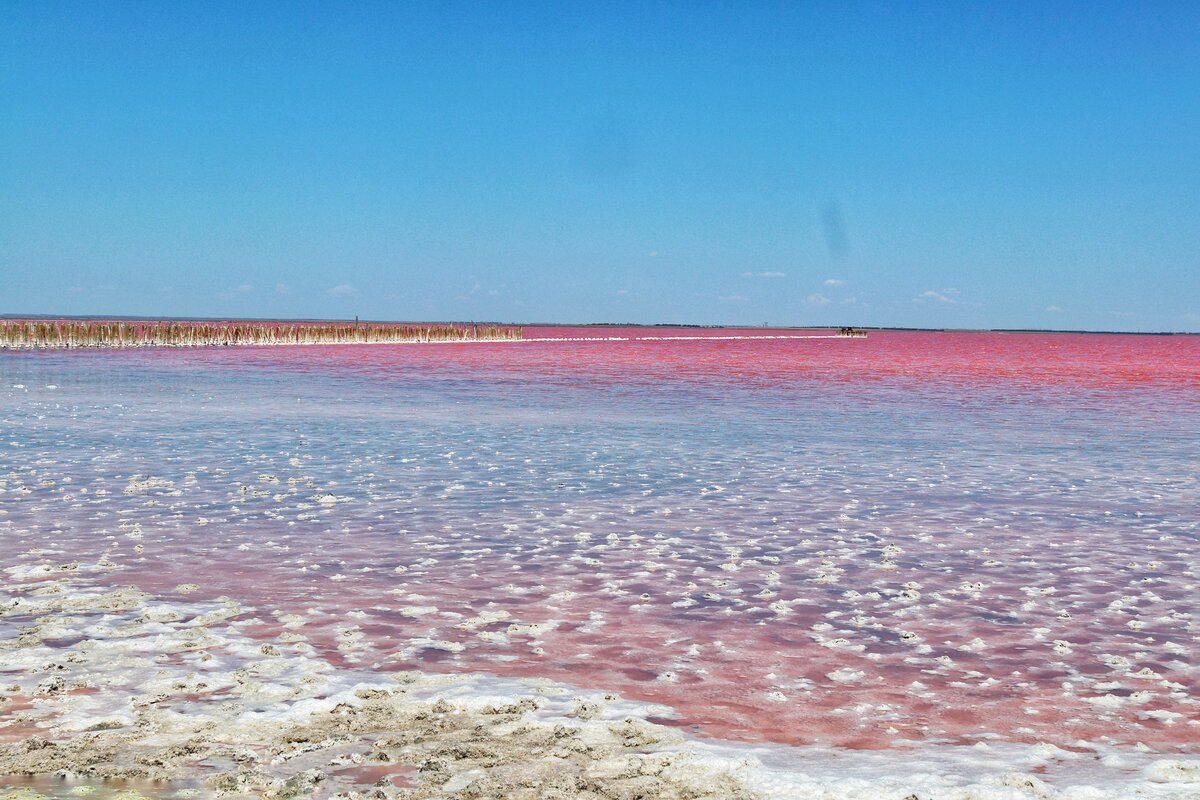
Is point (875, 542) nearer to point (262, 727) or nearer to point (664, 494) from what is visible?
point (664, 494)

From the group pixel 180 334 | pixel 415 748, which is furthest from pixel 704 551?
pixel 180 334

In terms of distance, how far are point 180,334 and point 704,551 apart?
77.4 meters

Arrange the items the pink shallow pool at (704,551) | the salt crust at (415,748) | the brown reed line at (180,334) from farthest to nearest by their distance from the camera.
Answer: the brown reed line at (180,334) < the pink shallow pool at (704,551) < the salt crust at (415,748)

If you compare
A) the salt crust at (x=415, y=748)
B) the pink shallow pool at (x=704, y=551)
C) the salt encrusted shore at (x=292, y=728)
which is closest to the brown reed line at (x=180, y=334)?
the pink shallow pool at (x=704, y=551)

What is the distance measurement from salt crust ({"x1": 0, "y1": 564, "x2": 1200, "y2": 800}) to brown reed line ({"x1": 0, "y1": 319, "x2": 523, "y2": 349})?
7107 centimetres

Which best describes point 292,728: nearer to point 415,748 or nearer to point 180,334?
point 415,748

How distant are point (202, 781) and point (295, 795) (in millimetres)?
474

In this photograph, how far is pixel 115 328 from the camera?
74.7 meters

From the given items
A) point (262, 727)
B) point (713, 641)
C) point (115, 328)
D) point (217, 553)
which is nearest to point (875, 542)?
point (713, 641)

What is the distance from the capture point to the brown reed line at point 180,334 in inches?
2803

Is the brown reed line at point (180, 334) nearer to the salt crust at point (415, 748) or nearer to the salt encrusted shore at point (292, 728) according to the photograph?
the salt encrusted shore at point (292, 728)

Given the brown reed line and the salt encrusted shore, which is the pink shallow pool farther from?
the brown reed line

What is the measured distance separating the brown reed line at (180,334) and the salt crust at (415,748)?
71.1 metres

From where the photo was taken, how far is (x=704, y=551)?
10.7 meters
